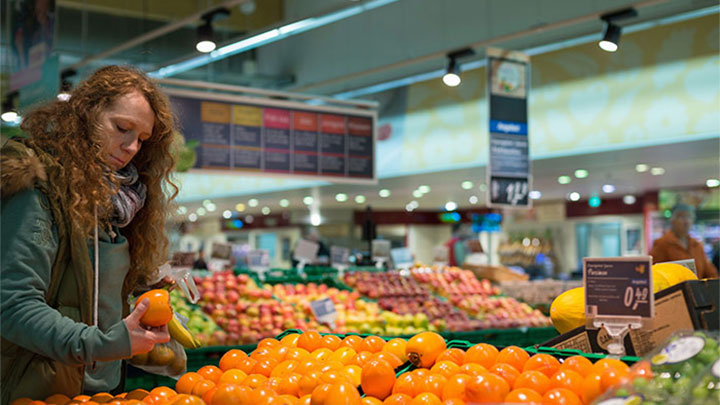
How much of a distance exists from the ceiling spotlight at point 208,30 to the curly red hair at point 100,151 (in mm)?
4300

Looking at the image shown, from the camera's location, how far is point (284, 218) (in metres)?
21.9

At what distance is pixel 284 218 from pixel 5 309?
796 inches

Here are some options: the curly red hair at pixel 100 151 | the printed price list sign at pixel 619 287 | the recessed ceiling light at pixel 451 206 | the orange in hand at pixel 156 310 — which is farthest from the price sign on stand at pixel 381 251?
the recessed ceiling light at pixel 451 206

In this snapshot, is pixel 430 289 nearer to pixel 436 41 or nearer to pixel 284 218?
pixel 436 41

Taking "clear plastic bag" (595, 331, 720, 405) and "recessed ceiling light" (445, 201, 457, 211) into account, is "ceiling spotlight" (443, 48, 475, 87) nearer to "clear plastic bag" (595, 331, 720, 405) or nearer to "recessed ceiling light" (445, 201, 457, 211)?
"clear plastic bag" (595, 331, 720, 405)

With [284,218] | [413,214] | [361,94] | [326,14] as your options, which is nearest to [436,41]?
[361,94]

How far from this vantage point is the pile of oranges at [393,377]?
1670mm

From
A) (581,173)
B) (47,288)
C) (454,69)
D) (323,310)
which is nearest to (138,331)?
(47,288)

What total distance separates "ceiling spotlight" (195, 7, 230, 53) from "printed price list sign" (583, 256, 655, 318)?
493 cm

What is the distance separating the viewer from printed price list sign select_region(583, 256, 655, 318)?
6.64 ft

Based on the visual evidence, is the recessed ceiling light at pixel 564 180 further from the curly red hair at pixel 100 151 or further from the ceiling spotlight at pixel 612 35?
the curly red hair at pixel 100 151

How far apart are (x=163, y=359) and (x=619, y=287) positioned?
143 centimetres

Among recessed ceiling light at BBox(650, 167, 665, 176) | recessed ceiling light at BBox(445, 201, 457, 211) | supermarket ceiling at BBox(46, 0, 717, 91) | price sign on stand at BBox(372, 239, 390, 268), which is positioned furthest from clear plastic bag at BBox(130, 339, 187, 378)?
recessed ceiling light at BBox(445, 201, 457, 211)

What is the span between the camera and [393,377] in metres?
1.90
